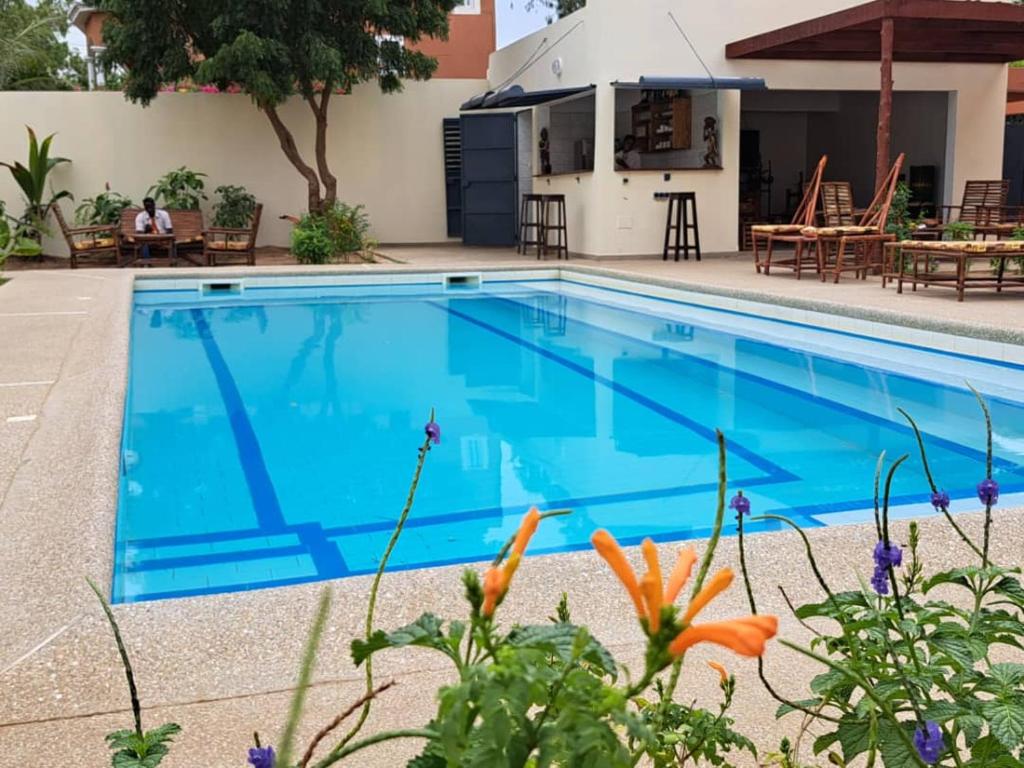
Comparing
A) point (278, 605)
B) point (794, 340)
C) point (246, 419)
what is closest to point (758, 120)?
point (794, 340)

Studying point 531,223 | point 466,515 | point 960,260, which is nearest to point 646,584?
point 466,515

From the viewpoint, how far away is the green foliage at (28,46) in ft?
74.2

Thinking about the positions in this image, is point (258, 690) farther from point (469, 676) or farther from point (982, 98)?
point (982, 98)

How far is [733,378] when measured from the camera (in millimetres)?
7406

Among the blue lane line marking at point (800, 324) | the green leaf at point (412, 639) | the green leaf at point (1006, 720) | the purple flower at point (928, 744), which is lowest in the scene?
the blue lane line marking at point (800, 324)

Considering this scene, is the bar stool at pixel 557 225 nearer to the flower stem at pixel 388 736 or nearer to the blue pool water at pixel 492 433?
the blue pool water at pixel 492 433

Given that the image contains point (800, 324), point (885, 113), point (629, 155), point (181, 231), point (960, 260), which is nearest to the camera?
point (960, 260)

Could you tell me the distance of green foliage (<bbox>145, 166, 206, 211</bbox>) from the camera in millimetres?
14977

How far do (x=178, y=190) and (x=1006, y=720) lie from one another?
15.3 meters

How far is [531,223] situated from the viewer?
49.0 ft

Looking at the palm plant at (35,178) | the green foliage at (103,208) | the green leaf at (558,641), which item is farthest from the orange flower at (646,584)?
the green foliage at (103,208)

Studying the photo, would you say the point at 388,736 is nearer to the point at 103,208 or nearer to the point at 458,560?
the point at 458,560

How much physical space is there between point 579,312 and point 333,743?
925cm

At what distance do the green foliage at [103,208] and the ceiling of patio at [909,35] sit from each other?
839 centimetres
